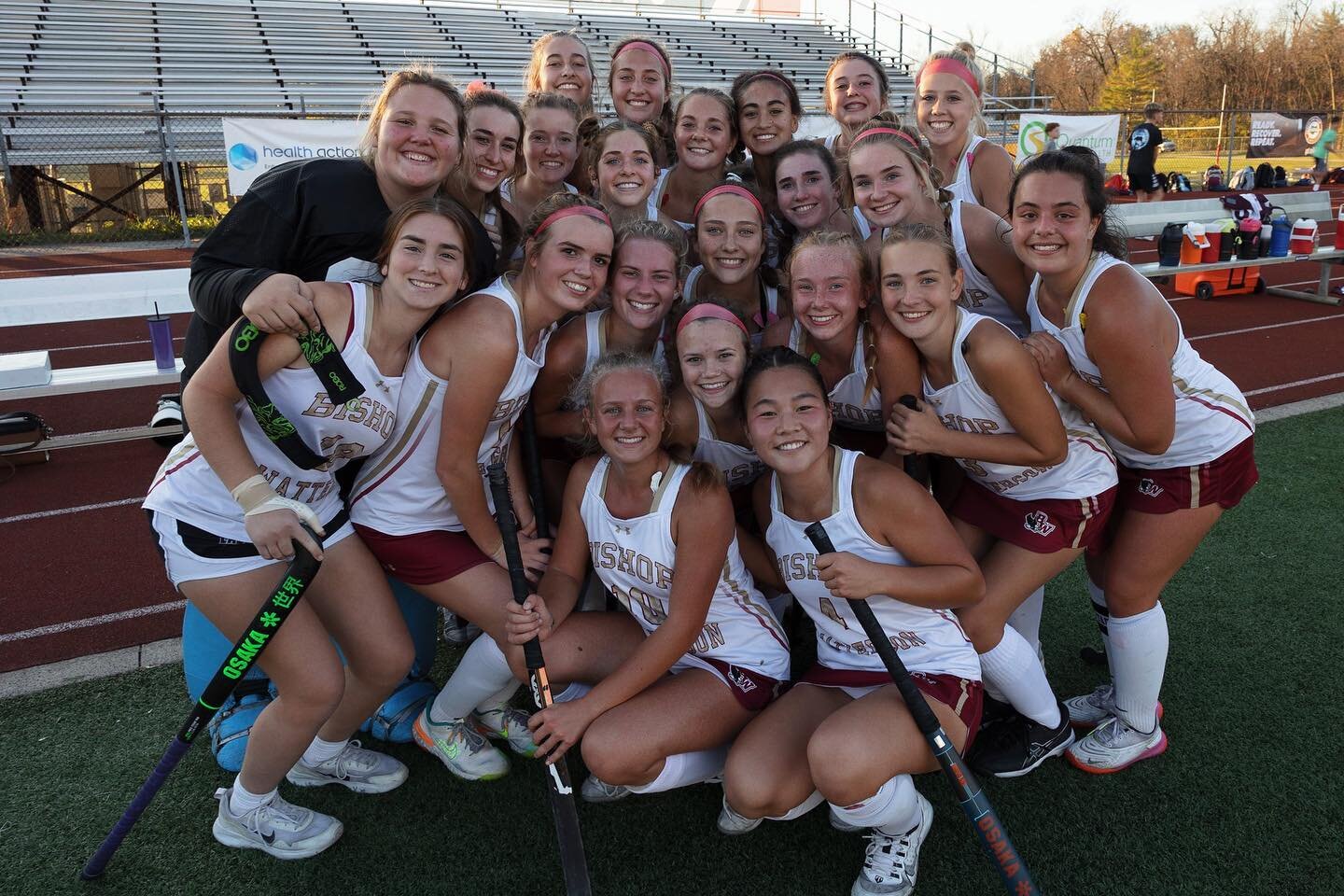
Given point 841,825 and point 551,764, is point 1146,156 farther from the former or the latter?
point 551,764

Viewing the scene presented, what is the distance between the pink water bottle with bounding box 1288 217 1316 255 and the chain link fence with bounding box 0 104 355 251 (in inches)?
585

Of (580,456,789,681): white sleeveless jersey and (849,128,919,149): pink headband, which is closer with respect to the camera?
(580,456,789,681): white sleeveless jersey

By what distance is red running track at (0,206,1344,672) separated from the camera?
409 centimetres

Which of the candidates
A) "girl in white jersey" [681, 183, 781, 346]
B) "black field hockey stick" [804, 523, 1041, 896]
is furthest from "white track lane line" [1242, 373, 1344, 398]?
"black field hockey stick" [804, 523, 1041, 896]

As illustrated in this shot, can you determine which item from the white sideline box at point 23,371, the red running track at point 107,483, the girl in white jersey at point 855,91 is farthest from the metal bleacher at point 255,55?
the girl in white jersey at point 855,91

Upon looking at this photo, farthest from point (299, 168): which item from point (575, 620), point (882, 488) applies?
point (882, 488)

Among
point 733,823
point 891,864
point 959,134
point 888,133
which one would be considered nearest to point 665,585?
point 733,823

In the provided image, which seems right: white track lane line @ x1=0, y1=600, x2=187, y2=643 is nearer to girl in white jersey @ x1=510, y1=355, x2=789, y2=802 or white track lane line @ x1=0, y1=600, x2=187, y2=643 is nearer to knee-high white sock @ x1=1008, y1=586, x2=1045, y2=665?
girl in white jersey @ x1=510, y1=355, x2=789, y2=802

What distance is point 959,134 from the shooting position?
3.78m

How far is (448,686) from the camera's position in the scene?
3037 millimetres

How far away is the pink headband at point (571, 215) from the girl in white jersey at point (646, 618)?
1.56 feet

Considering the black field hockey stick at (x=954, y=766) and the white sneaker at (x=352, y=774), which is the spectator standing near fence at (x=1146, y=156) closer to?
the black field hockey stick at (x=954, y=766)

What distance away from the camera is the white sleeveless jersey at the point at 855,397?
2951mm

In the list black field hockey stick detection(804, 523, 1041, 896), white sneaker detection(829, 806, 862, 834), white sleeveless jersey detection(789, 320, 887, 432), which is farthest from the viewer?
white sleeveless jersey detection(789, 320, 887, 432)
